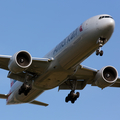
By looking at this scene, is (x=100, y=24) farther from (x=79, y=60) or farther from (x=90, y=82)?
(x=90, y=82)

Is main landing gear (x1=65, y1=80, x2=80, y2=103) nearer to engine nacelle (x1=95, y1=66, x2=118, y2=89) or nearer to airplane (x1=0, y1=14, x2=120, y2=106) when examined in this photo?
airplane (x1=0, y1=14, x2=120, y2=106)

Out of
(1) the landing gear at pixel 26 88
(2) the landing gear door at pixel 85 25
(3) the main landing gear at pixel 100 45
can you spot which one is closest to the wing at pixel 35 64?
(1) the landing gear at pixel 26 88

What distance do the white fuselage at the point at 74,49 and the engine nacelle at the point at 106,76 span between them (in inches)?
169

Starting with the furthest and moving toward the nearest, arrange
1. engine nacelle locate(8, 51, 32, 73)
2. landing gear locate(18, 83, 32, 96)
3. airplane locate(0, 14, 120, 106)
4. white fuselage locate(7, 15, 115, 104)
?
landing gear locate(18, 83, 32, 96), engine nacelle locate(8, 51, 32, 73), airplane locate(0, 14, 120, 106), white fuselage locate(7, 15, 115, 104)

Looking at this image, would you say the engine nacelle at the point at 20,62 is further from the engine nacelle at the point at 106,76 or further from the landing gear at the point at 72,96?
the engine nacelle at the point at 106,76

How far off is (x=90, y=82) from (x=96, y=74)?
2.51m

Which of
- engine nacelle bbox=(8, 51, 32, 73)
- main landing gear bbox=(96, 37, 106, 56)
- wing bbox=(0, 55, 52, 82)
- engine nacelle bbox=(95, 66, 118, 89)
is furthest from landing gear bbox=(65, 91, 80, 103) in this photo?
main landing gear bbox=(96, 37, 106, 56)

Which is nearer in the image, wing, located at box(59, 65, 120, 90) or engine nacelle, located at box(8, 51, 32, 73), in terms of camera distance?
engine nacelle, located at box(8, 51, 32, 73)

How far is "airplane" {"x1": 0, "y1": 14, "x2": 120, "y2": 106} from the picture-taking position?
26875mm

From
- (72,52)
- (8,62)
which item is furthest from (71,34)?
(8,62)

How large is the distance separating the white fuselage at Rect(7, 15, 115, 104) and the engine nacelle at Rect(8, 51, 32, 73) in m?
1.96

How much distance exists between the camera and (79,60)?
92.1 feet

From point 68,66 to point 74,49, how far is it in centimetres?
182

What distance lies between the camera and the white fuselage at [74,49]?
2659 centimetres
